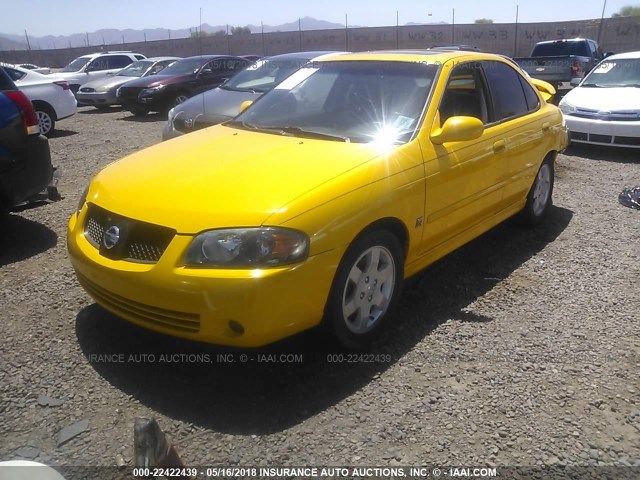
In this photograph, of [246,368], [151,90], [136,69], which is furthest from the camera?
[136,69]

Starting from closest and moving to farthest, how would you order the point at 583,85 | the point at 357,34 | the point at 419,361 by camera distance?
the point at 419,361
the point at 583,85
the point at 357,34

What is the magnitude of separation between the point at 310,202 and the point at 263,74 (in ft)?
20.6

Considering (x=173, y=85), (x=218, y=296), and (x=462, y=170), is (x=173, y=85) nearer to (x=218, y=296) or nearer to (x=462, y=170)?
(x=462, y=170)

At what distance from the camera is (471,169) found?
3.84m

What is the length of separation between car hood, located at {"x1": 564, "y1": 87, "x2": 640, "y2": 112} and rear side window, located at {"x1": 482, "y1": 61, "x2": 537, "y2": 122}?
4.53 meters

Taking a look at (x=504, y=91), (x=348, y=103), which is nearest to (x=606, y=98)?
(x=504, y=91)

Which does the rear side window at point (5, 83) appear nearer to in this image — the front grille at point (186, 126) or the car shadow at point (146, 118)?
the front grille at point (186, 126)

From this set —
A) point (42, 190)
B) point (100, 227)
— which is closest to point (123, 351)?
point (100, 227)

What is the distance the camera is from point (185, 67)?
13.9 m

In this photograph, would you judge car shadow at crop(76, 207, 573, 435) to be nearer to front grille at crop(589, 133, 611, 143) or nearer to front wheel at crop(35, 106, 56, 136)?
front grille at crop(589, 133, 611, 143)

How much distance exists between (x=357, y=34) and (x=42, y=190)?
3151 cm

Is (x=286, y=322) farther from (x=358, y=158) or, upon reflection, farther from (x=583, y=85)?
(x=583, y=85)

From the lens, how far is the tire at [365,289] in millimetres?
2941

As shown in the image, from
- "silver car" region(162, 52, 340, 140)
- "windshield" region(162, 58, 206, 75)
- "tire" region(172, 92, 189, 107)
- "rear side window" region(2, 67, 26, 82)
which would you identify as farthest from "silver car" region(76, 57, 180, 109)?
"silver car" region(162, 52, 340, 140)
